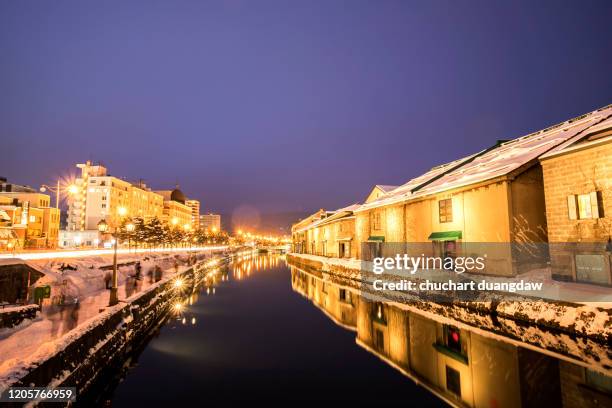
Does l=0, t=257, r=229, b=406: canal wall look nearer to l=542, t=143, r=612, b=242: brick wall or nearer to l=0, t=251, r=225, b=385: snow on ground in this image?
l=0, t=251, r=225, b=385: snow on ground

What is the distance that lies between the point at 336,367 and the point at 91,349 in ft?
26.2

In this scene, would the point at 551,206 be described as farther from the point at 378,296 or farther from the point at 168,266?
the point at 168,266

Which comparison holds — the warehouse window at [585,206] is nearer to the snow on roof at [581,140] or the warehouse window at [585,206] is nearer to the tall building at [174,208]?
the snow on roof at [581,140]

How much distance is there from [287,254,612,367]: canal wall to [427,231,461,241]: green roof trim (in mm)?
5366

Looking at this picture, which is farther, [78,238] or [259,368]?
[78,238]

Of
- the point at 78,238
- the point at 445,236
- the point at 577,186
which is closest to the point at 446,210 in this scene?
the point at 445,236

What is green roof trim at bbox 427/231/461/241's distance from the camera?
23.7 metres

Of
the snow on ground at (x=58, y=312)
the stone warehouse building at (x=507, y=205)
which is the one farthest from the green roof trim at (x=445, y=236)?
the snow on ground at (x=58, y=312)

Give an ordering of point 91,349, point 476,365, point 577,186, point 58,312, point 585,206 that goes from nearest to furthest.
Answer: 1. point 91,349
2. point 476,365
3. point 58,312
4. point 585,206
5. point 577,186

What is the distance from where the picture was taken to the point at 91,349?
1041cm

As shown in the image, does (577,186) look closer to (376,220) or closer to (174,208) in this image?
(376,220)

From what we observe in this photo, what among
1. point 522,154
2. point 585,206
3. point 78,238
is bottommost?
point 78,238

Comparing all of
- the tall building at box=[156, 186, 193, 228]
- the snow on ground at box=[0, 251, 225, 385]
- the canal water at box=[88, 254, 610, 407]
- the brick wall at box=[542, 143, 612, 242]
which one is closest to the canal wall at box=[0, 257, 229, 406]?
the snow on ground at box=[0, 251, 225, 385]

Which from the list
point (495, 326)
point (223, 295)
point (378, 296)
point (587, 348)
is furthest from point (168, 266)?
point (587, 348)
